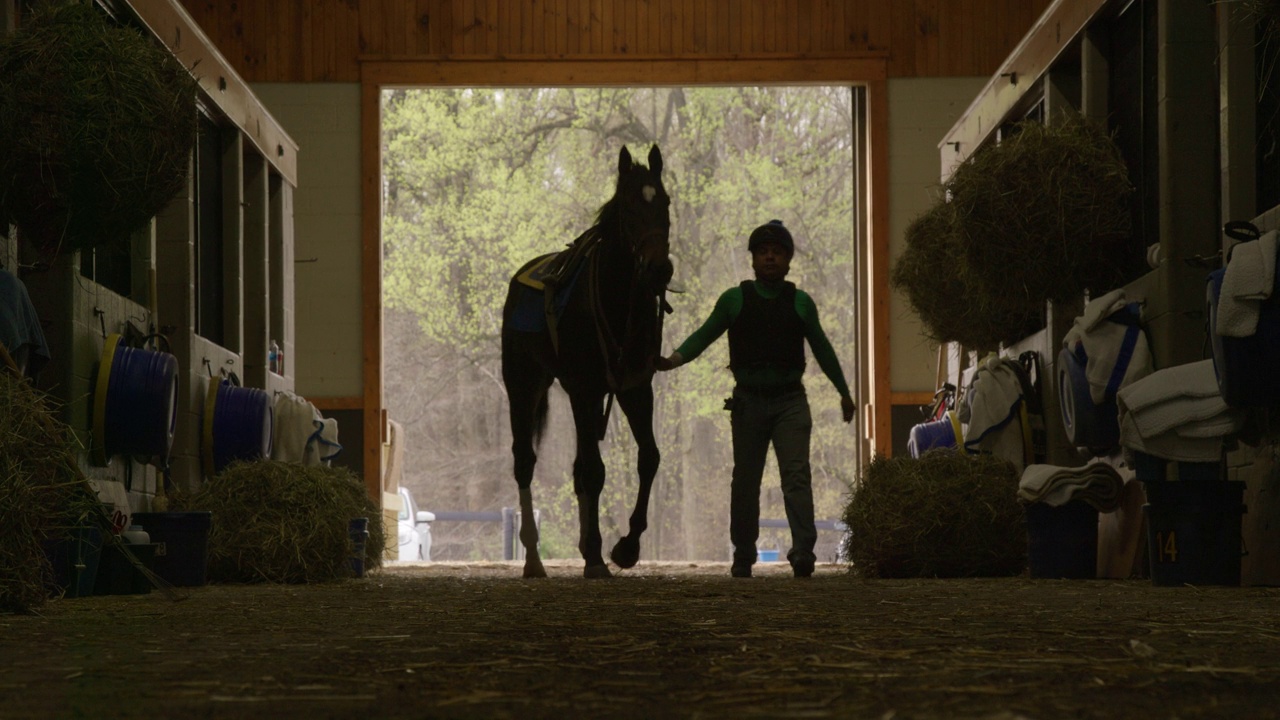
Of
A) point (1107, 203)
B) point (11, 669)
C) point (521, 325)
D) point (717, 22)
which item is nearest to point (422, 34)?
point (717, 22)

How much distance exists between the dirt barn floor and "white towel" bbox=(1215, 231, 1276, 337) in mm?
767

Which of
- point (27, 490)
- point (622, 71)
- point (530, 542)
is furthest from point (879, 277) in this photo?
point (27, 490)

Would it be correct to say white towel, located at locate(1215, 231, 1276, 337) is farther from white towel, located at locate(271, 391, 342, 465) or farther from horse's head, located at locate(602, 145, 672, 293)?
white towel, located at locate(271, 391, 342, 465)

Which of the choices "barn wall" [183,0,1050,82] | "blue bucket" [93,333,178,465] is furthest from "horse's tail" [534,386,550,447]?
"barn wall" [183,0,1050,82]

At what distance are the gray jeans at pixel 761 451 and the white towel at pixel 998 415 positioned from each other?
0.95 meters

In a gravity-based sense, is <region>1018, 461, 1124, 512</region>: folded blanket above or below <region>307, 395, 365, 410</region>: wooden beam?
below

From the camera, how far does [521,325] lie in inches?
281

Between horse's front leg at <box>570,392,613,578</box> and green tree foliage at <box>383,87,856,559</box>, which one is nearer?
horse's front leg at <box>570,392,613,578</box>

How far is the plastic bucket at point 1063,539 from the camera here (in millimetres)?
6203

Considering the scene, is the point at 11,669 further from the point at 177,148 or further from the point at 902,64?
the point at 902,64

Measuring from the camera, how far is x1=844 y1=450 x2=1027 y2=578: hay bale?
6.61 m

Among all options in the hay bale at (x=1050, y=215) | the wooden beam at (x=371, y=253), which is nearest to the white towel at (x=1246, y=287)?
the hay bale at (x=1050, y=215)

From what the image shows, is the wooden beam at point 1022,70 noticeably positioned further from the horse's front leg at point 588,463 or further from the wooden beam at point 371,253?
the wooden beam at point 371,253

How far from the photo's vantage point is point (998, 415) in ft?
24.4
